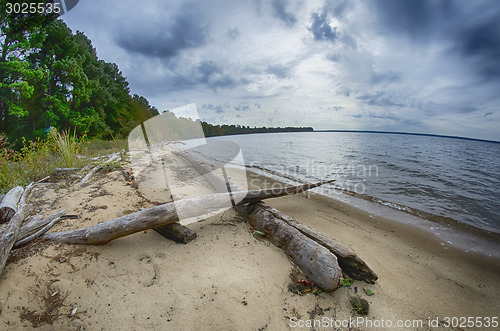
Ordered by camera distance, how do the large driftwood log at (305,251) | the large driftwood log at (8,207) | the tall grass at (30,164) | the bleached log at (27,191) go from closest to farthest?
1. the large driftwood log at (305,251)
2. the large driftwood log at (8,207)
3. the bleached log at (27,191)
4. the tall grass at (30,164)

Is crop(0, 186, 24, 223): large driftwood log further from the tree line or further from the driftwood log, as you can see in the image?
the tree line

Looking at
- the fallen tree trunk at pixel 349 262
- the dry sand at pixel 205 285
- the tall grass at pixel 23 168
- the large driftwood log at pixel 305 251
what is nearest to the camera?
the dry sand at pixel 205 285

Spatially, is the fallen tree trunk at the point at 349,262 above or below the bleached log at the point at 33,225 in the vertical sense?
below

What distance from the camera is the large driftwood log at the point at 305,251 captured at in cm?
236

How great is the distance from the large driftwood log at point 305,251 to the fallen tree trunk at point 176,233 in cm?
121

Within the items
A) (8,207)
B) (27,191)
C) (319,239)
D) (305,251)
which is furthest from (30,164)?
(319,239)

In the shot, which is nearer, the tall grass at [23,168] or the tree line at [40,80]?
the tall grass at [23,168]

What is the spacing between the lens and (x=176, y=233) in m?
3.08

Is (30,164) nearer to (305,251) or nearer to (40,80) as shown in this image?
(305,251)

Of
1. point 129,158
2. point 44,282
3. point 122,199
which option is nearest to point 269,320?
point 44,282

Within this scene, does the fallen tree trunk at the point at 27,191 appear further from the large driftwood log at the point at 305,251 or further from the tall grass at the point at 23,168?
the large driftwood log at the point at 305,251

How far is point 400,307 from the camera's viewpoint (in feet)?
7.86

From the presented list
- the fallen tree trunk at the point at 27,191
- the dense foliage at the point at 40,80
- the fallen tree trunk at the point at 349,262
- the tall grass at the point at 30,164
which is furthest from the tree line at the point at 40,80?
the fallen tree trunk at the point at 349,262

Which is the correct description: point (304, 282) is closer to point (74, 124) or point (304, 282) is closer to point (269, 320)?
point (269, 320)
